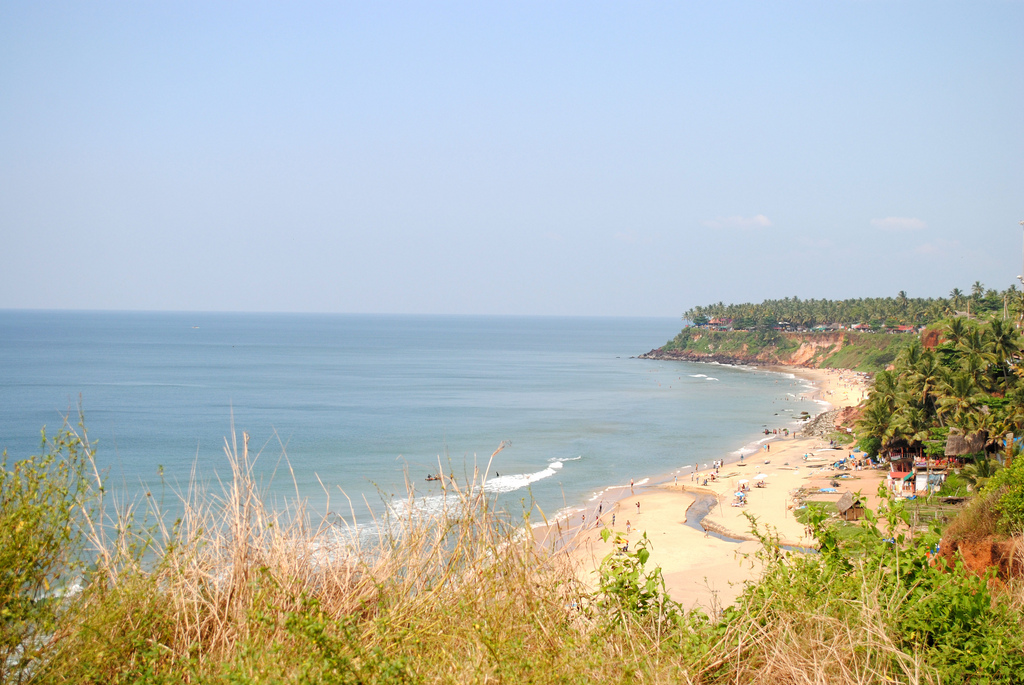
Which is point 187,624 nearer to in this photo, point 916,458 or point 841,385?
point 916,458

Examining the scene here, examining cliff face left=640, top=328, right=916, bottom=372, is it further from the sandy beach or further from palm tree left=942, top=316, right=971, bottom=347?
the sandy beach

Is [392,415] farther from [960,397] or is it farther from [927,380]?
[960,397]

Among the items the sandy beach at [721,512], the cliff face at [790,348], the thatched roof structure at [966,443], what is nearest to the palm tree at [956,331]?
the sandy beach at [721,512]

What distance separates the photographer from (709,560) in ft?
83.7

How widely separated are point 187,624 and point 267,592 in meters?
0.55

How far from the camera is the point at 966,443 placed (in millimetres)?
29828

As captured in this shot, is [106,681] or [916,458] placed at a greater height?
[106,681]

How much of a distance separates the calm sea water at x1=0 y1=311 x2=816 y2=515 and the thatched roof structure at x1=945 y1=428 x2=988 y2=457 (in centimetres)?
1447

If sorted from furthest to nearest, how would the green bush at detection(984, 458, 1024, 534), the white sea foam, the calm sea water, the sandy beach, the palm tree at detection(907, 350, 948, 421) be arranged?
the calm sea water < the palm tree at detection(907, 350, 948, 421) < the white sea foam < the sandy beach < the green bush at detection(984, 458, 1024, 534)

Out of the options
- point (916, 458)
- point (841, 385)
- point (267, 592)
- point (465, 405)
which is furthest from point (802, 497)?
point (841, 385)

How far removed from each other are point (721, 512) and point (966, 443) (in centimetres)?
1017

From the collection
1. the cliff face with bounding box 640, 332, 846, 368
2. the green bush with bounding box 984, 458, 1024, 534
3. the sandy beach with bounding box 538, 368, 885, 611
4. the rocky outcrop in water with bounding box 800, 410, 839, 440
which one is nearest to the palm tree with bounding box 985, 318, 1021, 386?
the sandy beach with bounding box 538, 368, 885, 611

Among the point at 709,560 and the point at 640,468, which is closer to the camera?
the point at 709,560

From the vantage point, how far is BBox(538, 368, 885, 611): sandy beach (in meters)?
22.8
